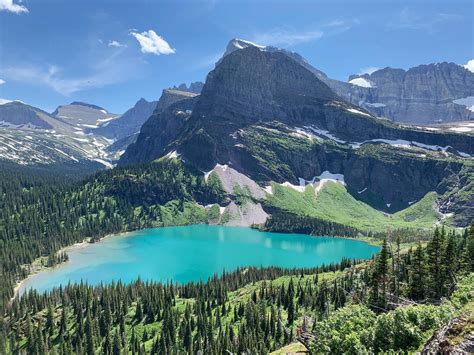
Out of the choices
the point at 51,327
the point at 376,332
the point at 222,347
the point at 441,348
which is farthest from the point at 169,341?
the point at 441,348

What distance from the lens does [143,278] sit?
16712 centimetres

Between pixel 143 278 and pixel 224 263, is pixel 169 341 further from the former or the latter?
pixel 224 263

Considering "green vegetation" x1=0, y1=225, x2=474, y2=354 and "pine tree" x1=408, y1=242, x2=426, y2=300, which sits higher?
"pine tree" x1=408, y1=242, x2=426, y2=300

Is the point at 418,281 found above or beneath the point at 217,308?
above

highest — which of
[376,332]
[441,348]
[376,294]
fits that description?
[441,348]

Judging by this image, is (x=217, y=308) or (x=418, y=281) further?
(x=217, y=308)

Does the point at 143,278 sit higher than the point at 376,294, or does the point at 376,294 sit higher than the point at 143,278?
the point at 376,294

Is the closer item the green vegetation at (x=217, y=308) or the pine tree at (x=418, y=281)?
the pine tree at (x=418, y=281)

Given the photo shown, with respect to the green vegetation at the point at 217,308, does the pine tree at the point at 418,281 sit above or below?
above

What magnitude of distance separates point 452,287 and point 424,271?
6487 mm

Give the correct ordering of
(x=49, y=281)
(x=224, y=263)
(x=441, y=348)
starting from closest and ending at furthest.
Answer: (x=441, y=348), (x=49, y=281), (x=224, y=263)

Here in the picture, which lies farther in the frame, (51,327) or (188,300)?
(188,300)

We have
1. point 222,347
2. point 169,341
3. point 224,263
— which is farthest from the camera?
point 224,263

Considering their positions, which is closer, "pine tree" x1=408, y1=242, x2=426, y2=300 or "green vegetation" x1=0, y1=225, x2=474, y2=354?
"pine tree" x1=408, y1=242, x2=426, y2=300
